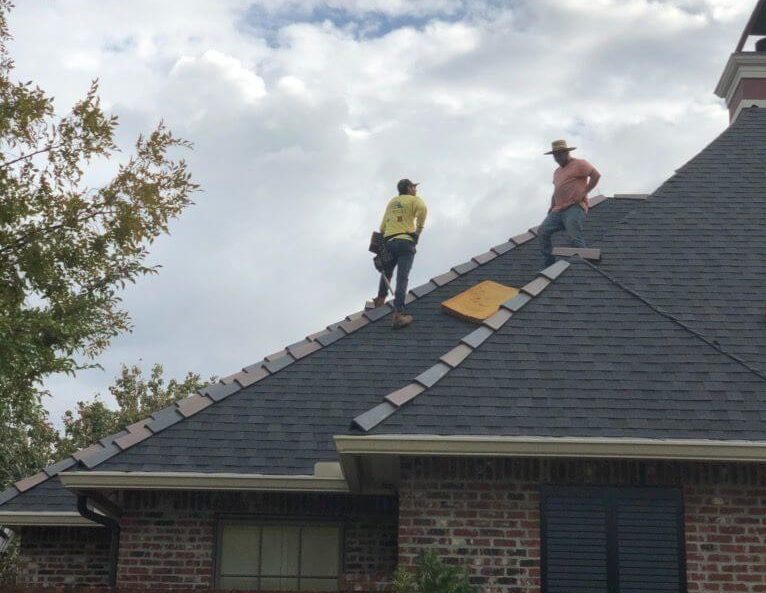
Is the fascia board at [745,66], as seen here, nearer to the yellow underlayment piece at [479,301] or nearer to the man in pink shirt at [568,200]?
the man in pink shirt at [568,200]

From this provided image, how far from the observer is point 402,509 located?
10.3 metres

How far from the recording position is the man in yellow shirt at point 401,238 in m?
13.7

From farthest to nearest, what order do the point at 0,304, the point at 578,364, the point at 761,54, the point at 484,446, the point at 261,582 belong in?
the point at 761,54
the point at 0,304
the point at 261,582
the point at 578,364
the point at 484,446

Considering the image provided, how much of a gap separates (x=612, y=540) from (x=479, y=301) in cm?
427

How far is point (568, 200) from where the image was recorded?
13.8 metres

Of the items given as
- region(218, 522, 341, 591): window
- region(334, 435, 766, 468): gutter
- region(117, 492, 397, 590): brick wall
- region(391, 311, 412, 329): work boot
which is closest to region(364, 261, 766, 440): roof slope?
region(334, 435, 766, 468): gutter

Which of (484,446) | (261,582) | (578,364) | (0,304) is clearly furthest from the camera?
(0,304)

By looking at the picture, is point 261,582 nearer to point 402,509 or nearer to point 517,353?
point 402,509

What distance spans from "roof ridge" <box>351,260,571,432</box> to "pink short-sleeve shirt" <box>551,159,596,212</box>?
135 cm

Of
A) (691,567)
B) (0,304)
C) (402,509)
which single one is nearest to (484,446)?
(402,509)

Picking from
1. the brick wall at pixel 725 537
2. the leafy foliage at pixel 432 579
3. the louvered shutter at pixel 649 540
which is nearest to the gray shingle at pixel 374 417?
the leafy foliage at pixel 432 579

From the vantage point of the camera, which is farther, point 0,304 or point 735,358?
point 0,304

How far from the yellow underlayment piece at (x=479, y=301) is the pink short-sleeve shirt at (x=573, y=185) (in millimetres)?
1094

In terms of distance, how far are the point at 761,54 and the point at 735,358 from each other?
7.25 metres
